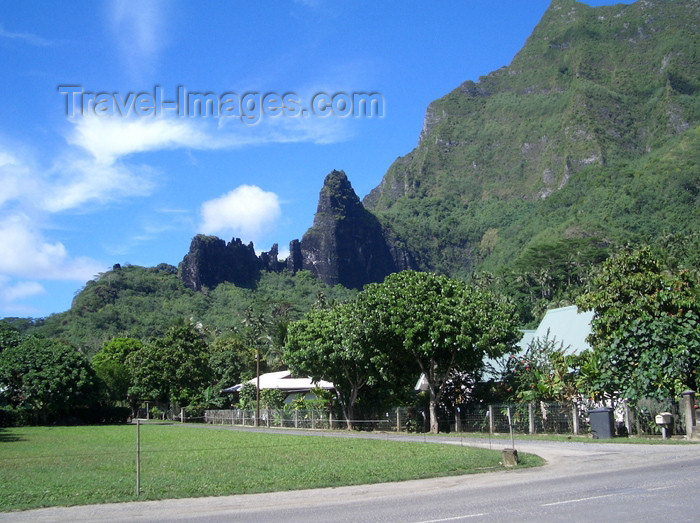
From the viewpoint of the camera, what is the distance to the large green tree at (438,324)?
3397 centimetres

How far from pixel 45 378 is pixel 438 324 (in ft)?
114

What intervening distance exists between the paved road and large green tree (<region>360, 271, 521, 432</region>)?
57.0 ft

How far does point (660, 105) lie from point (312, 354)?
581 feet

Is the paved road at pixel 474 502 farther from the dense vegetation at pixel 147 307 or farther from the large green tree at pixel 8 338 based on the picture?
the dense vegetation at pixel 147 307

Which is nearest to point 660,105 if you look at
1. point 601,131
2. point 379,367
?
point 601,131

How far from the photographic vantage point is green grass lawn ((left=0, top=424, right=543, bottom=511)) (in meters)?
14.4

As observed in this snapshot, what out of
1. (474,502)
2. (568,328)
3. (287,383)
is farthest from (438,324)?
(287,383)

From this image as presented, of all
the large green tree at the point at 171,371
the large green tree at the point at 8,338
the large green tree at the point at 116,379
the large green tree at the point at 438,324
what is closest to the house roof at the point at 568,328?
the large green tree at the point at 438,324

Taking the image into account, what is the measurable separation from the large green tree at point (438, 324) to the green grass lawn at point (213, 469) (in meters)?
8.75

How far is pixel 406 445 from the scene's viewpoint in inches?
1014

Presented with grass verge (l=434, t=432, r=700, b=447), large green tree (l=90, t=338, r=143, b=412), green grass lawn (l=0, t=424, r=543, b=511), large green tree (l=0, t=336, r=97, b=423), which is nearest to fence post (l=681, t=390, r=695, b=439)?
grass verge (l=434, t=432, r=700, b=447)

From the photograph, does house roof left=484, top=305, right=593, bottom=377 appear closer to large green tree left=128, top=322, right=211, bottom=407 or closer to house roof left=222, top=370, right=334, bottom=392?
house roof left=222, top=370, right=334, bottom=392

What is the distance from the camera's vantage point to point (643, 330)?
26.6 meters

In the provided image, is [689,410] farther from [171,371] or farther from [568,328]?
[171,371]
